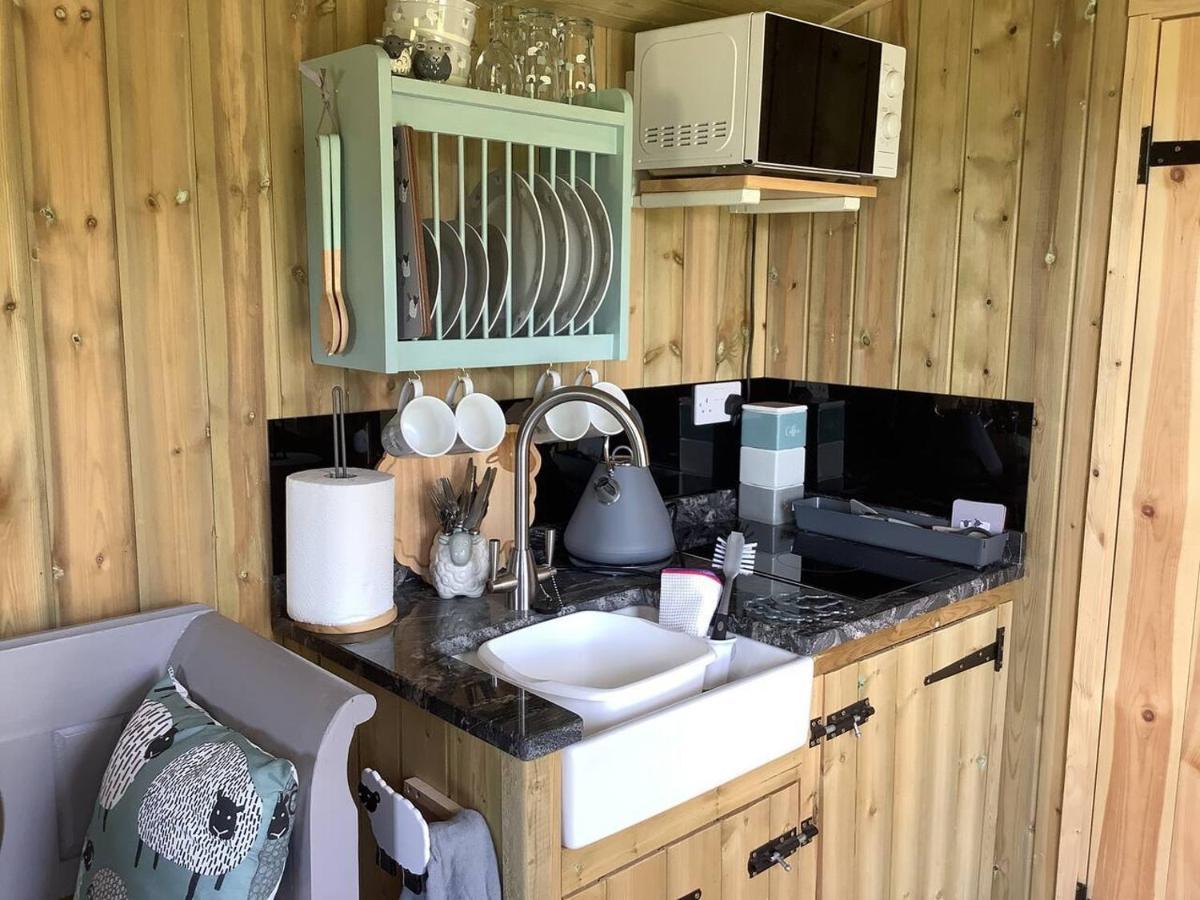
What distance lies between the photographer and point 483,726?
1426 millimetres

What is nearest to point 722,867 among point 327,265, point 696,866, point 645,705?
point 696,866

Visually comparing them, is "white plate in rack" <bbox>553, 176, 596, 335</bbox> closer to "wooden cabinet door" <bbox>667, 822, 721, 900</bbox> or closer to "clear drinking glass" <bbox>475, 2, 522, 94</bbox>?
"clear drinking glass" <bbox>475, 2, 522, 94</bbox>

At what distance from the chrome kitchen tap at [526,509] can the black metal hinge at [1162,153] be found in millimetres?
1035

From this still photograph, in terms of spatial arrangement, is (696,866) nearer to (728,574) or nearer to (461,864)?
(461,864)

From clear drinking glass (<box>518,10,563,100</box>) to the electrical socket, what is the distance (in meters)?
0.84

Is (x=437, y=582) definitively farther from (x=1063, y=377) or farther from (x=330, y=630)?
(x=1063, y=377)

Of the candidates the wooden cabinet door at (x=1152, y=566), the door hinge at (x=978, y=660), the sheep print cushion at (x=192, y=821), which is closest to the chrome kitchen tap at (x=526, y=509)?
the sheep print cushion at (x=192, y=821)

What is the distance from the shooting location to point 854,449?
2.49 metres

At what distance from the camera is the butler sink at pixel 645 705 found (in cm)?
147

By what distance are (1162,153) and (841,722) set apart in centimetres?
115

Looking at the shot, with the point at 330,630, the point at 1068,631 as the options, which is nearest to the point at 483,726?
the point at 330,630

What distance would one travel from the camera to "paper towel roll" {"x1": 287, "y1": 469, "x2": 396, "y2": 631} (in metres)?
1.70

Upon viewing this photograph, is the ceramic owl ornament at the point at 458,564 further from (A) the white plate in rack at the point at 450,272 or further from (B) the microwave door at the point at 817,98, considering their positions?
(B) the microwave door at the point at 817,98

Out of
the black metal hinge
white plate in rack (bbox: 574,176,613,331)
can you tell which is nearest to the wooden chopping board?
white plate in rack (bbox: 574,176,613,331)
